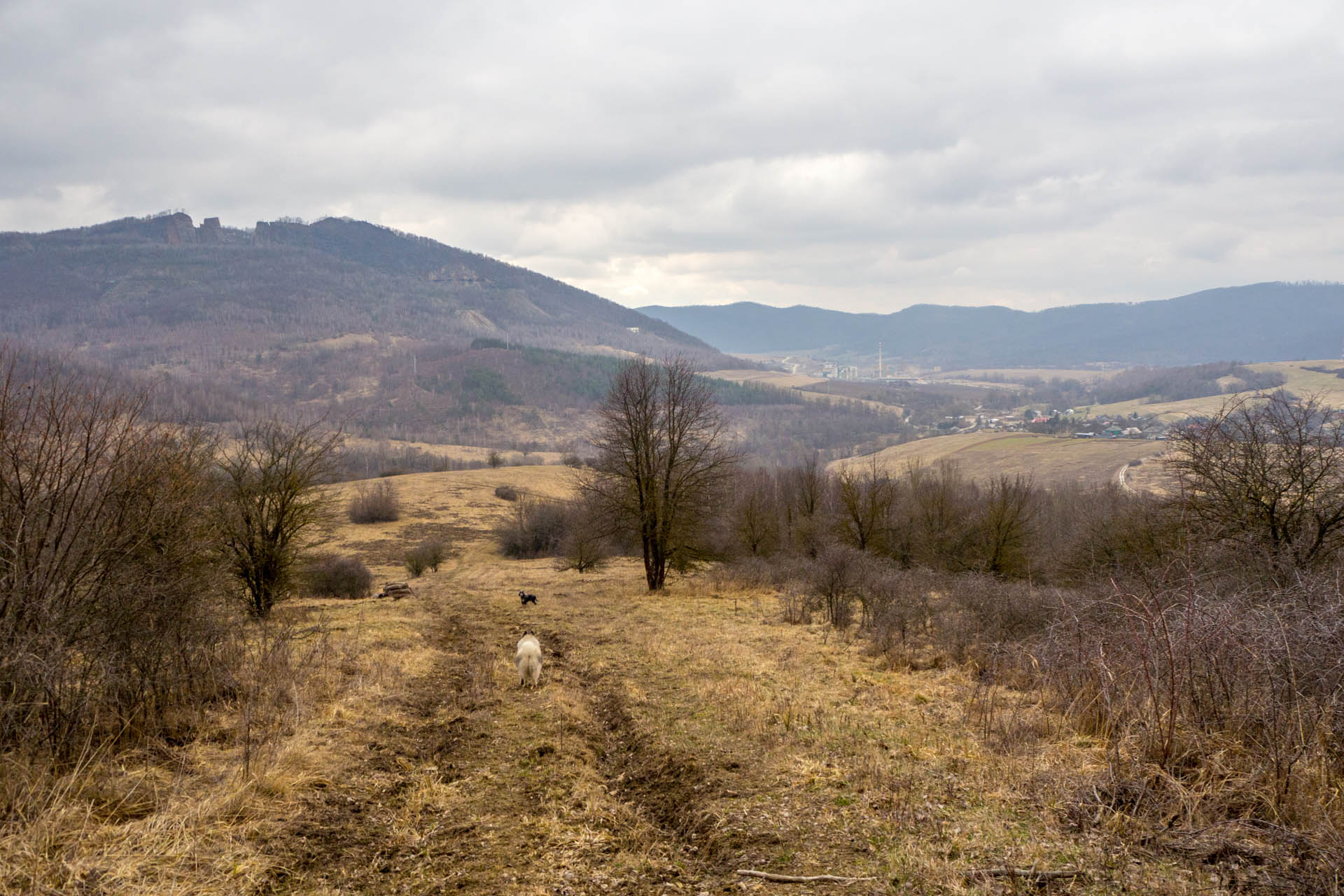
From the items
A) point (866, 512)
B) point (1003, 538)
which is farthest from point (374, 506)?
point (1003, 538)

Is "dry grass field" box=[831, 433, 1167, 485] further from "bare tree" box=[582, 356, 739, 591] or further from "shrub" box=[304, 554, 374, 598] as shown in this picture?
"shrub" box=[304, 554, 374, 598]

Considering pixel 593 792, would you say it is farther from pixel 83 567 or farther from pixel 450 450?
pixel 450 450

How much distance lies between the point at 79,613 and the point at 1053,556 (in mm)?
33060

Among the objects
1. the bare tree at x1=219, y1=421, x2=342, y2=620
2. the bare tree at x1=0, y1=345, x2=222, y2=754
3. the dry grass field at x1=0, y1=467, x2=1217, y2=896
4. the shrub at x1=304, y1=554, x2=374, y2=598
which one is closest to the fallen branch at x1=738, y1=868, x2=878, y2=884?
the dry grass field at x1=0, y1=467, x2=1217, y2=896

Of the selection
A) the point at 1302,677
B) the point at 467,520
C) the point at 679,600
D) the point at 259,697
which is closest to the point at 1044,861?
the point at 1302,677

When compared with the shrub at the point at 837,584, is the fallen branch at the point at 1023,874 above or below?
above

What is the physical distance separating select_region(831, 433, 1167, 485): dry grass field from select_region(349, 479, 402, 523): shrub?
48.5m

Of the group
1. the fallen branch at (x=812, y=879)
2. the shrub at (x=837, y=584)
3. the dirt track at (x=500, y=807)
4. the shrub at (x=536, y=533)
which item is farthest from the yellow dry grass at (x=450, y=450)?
the fallen branch at (x=812, y=879)

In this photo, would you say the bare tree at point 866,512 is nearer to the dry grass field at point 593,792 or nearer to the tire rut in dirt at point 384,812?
the dry grass field at point 593,792

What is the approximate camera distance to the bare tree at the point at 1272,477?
16.1 m

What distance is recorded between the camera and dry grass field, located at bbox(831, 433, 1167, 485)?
8769 centimetres

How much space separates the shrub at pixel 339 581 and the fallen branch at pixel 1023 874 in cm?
2986

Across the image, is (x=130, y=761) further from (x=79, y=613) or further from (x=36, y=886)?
(x=36, y=886)

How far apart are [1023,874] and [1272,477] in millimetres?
17666
